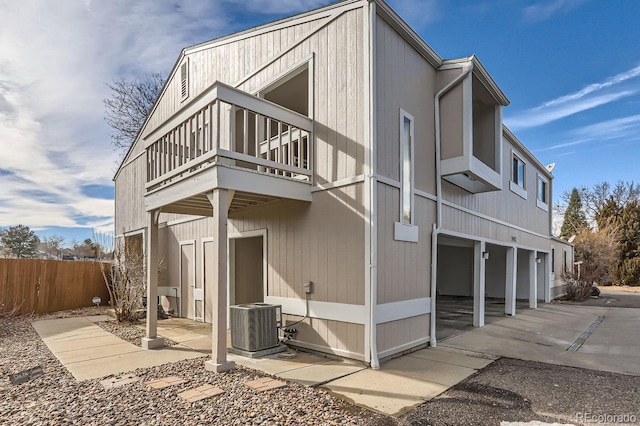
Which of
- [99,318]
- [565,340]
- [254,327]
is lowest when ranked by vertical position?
[99,318]

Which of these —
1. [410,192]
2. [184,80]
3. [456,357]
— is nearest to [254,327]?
[456,357]

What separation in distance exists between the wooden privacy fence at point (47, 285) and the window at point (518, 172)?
549 inches

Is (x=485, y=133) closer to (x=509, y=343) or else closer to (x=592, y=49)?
(x=509, y=343)

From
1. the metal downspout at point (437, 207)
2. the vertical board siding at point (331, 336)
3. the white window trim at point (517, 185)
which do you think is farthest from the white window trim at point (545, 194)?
the vertical board siding at point (331, 336)

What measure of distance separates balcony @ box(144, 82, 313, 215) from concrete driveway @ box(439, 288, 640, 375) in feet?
13.8

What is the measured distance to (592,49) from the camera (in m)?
12.1

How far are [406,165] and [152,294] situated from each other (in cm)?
491

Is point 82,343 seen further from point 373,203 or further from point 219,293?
point 373,203

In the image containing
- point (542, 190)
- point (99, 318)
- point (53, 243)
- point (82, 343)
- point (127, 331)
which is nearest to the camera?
point (82, 343)

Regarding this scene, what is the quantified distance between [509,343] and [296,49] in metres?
6.72

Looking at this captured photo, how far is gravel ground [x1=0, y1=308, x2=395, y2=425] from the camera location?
11.0 feet

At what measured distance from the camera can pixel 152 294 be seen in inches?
257

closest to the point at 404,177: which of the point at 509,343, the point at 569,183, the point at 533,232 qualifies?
the point at 509,343

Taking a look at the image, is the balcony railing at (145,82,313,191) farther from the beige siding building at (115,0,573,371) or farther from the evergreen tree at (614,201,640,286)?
the evergreen tree at (614,201,640,286)
